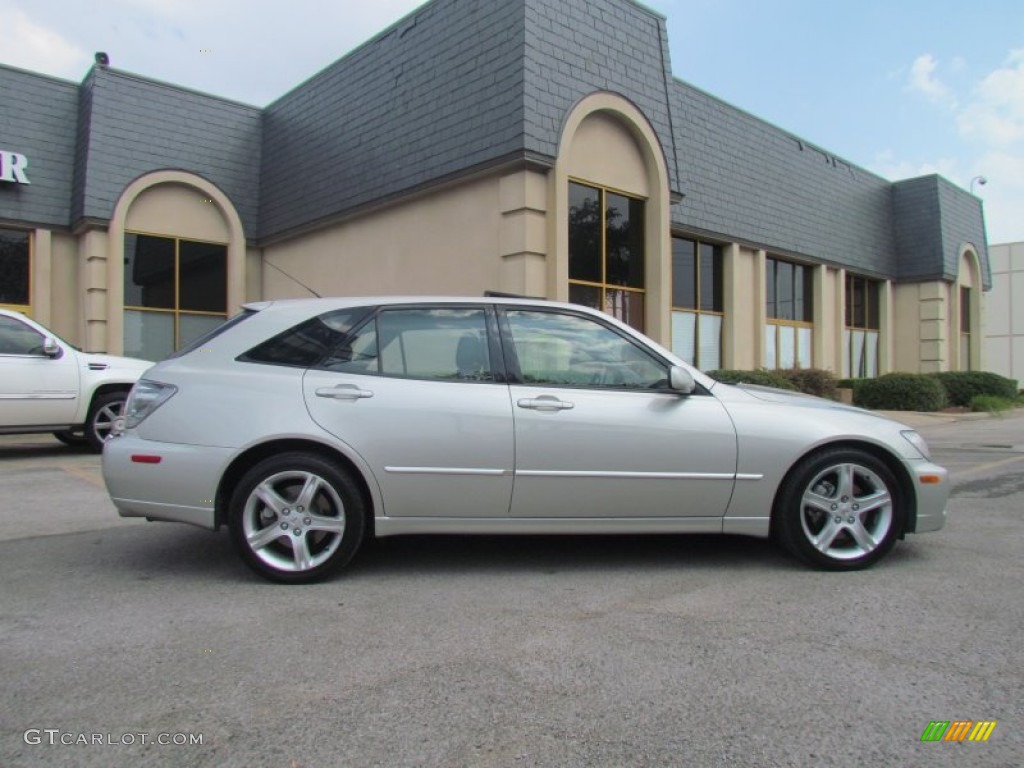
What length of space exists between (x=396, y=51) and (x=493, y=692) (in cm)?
1320

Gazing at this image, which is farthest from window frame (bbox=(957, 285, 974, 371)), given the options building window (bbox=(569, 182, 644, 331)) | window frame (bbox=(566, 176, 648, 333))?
building window (bbox=(569, 182, 644, 331))

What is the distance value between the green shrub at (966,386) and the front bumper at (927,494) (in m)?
18.6

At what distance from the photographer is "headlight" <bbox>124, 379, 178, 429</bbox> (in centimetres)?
419

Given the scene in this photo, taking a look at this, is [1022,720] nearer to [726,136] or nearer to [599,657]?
[599,657]

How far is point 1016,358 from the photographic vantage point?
37844 mm

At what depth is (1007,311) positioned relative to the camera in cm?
3791

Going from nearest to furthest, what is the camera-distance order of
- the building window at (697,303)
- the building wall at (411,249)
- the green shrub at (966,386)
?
the building wall at (411,249), the building window at (697,303), the green shrub at (966,386)

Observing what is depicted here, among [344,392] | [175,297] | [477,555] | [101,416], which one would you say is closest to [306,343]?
[344,392]

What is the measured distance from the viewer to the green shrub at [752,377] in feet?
50.3

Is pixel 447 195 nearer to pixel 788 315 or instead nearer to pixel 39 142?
pixel 39 142

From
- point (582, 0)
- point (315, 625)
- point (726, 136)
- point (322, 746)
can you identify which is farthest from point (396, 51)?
point (322, 746)

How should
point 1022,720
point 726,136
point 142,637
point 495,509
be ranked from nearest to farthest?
point 1022,720 → point 142,637 → point 495,509 → point 726,136

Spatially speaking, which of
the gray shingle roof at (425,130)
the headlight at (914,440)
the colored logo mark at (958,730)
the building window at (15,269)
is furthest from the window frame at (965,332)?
the building window at (15,269)

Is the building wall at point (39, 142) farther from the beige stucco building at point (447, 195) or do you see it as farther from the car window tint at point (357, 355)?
the car window tint at point (357, 355)
